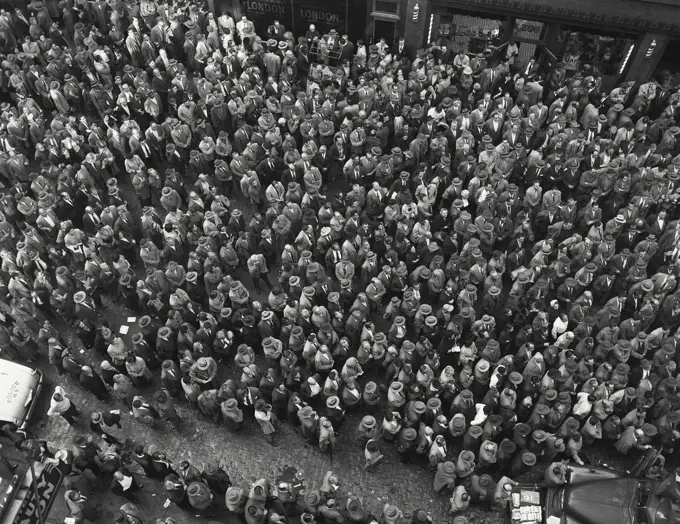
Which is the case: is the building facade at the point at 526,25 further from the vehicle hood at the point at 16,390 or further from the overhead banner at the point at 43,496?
the overhead banner at the point at 43,496

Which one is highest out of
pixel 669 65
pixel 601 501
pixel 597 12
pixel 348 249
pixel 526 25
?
pixel 526 25

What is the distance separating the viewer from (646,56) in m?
22.3

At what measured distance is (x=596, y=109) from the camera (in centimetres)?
1978

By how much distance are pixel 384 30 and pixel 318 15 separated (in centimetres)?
253

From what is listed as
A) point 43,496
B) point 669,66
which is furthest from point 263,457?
point 669,66

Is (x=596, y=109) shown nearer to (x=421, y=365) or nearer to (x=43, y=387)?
(x=421, y=365)

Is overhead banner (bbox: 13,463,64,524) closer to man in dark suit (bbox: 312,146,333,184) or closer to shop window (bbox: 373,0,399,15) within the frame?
man in dark suit (bbox: 312,146,333,184)

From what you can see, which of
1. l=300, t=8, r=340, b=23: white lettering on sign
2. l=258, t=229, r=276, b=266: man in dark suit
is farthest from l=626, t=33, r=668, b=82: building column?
l=258, t=229, r=276, b=266: man in dark suit

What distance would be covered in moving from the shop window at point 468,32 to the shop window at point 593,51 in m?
2.42

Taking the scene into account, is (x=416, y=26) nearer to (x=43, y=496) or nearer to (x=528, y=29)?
(x=528, y=29)

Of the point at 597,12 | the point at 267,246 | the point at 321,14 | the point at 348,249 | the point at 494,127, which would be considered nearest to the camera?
the point at 348,249

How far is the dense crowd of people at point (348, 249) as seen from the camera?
13750 mm

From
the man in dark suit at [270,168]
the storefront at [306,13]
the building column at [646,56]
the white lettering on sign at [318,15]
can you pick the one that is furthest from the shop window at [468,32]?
the man in dark suit at [270,168]

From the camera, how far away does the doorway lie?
23.9m
